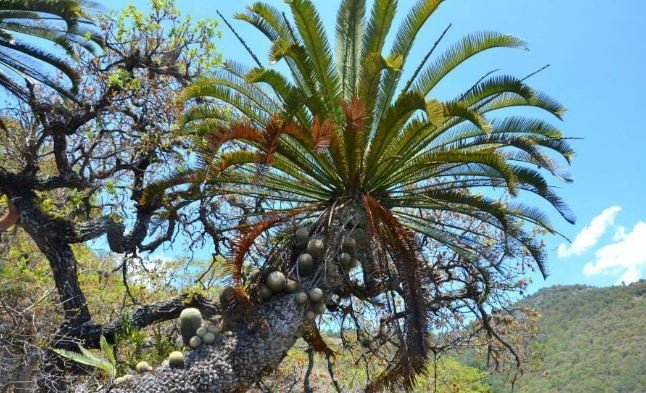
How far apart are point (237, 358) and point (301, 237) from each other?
153 centimetres

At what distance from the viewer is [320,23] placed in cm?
787

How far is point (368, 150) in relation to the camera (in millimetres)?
8047

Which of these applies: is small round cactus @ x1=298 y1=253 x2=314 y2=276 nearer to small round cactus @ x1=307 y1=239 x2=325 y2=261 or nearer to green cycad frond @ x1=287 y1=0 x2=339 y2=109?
small round cactus @ x1=307 y1=239 x2=325 y2=261

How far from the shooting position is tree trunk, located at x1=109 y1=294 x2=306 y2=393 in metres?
6.89

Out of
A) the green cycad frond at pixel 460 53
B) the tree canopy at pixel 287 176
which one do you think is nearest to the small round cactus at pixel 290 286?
the tree canopy at pixel 287 176

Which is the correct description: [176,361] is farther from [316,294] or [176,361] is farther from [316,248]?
[316,248]

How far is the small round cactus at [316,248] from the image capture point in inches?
299

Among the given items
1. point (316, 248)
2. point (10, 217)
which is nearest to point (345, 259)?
point (316, 248)

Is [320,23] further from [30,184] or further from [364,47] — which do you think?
[30,184]

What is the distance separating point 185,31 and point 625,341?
53.8 metres

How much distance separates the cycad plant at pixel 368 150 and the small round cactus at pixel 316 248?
113 millimetres

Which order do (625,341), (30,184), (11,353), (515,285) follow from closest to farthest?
(11,353)
(30,184)
(515,285)
(625,341)

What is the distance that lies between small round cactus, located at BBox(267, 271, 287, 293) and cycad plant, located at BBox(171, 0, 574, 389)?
0.33 meters

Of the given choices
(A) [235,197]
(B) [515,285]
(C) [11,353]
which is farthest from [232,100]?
(B) [515,285]
